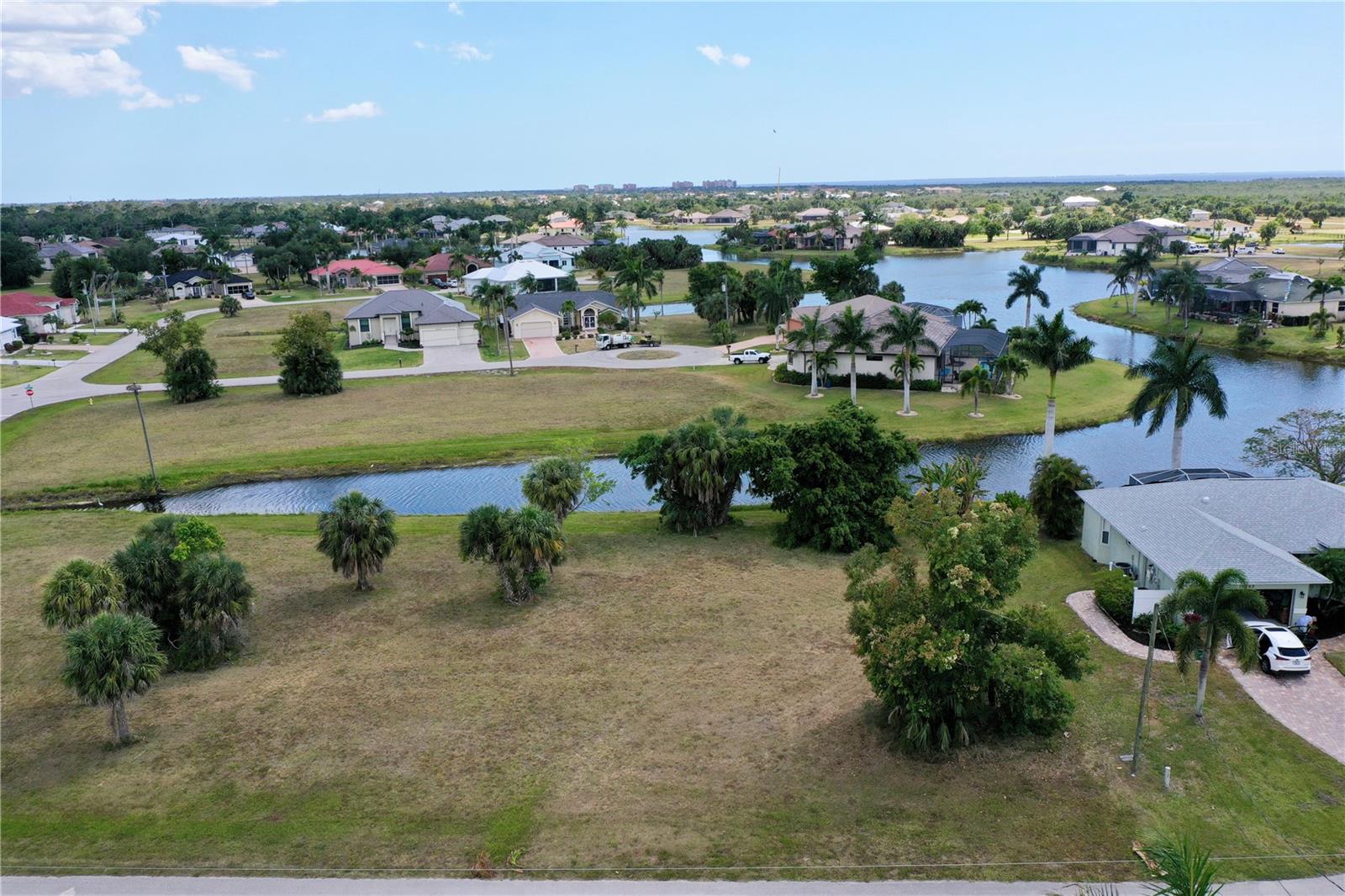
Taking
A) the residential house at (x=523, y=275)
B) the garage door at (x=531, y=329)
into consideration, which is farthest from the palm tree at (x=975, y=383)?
the residential house at (x=523, y=275)

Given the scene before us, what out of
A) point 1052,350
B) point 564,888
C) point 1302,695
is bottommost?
point 1302,695

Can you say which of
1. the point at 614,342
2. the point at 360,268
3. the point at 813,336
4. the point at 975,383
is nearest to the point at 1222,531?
the point at 975,383

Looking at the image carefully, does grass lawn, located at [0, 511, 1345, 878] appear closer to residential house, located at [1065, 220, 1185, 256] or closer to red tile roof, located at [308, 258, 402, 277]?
red tile roof, located at [308, 258, 402, 277]

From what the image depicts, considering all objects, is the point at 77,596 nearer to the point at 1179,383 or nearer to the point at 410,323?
the point at 1179,383

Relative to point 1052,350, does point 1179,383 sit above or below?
below

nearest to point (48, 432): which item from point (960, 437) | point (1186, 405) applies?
point (960, 437)

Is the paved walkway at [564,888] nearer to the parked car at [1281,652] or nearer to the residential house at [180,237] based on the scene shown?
the parked car at [1281,652]
